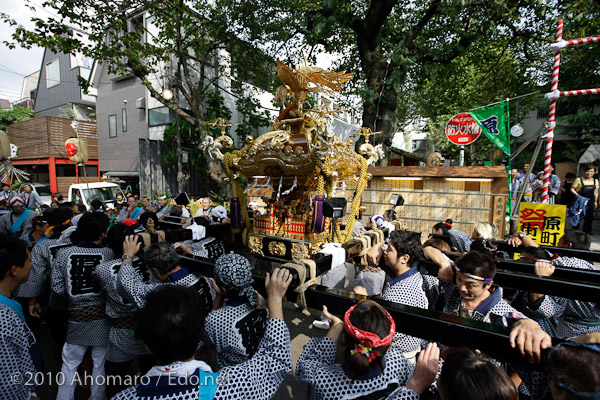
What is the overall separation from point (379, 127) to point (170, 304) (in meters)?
9.72

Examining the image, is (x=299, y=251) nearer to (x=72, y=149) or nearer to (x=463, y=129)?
(x=463, y=129)

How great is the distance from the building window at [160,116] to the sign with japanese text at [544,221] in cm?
1492

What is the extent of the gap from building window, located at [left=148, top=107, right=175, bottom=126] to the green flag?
13.5 m

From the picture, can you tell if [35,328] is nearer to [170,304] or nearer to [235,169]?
[235,169]

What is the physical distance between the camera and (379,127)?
9.94 meters

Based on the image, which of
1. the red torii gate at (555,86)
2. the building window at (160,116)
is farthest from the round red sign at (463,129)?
the building window at (160,116)

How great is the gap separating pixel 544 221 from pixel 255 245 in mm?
4994

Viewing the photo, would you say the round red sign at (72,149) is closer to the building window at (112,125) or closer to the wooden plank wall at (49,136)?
the building window at (112,125)

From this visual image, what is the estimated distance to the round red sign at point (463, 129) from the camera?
29.3 feet

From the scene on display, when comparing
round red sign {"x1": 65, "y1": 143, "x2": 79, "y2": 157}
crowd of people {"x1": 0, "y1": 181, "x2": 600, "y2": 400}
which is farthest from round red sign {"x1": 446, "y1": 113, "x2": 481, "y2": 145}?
round red sign {"x1": 65, "y1": 143, "x2": 79, "y2": 157}

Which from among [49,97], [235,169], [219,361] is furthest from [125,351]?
[49,97]

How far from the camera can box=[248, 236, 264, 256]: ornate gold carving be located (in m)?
4.28

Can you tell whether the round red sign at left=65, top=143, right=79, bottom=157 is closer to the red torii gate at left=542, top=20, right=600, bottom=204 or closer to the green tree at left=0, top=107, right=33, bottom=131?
the red torii gate at left=542, top=20, right=600, bottom=204

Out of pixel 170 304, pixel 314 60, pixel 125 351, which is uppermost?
pixel 314 60
